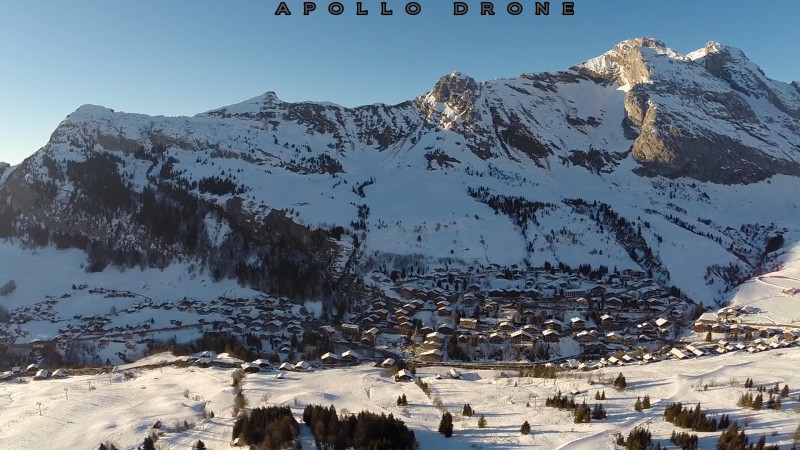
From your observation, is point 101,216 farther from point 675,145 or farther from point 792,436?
point 675,145

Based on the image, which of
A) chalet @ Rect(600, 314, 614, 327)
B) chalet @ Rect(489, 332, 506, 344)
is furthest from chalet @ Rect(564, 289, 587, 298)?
chalet @ Rect(489, 332, 506, 344)

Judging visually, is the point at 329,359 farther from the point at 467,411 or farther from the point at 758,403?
the point at 758,403

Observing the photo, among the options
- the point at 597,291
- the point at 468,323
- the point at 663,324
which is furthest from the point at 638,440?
the point at 597,291

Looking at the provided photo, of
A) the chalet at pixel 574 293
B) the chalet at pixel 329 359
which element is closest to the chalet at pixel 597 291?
the chalet at pixel 574 293

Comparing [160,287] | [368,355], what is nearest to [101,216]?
[160,287]

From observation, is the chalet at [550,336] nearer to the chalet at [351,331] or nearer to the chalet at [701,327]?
the chalet at [701,327]

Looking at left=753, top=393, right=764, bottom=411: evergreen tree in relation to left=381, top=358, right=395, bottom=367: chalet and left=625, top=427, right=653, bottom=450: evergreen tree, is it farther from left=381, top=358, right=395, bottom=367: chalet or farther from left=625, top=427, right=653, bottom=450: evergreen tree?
left=381, top=358, right=395, bottom=367: chalet
